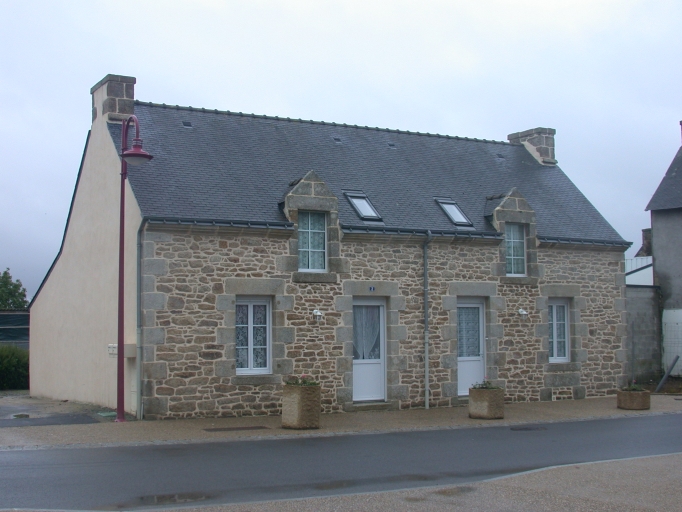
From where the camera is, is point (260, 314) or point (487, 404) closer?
point (487, 404)

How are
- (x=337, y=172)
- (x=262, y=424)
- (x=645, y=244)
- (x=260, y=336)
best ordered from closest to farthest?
(x=262, y=424), (x=260, y=336), (x=337, y=172), (x=645, y=244)

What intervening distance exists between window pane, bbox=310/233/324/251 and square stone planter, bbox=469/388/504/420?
3965 millimetres

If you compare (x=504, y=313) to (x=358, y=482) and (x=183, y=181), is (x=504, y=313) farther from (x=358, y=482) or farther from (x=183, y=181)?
(x=358, y=482)

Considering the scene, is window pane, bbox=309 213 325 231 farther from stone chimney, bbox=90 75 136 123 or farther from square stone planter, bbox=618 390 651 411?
square stone planter, bbox=618 390 651 411

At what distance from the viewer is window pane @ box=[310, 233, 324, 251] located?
16.0 meters

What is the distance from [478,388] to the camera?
49.6 feet

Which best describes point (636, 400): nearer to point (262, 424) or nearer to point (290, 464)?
point (262, 424)

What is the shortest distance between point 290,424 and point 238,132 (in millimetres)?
7409

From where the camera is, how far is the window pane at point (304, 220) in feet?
52.1

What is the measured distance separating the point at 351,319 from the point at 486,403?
9.84 ft

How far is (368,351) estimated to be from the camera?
16.6 metres

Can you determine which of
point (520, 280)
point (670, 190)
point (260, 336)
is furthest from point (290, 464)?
point (670, 190)

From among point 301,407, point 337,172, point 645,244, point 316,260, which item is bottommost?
point 301,407

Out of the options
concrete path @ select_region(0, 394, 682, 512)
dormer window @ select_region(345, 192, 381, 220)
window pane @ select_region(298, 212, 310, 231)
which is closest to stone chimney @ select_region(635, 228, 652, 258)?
concrete path @ select_region(0, 394, 682, 512)
